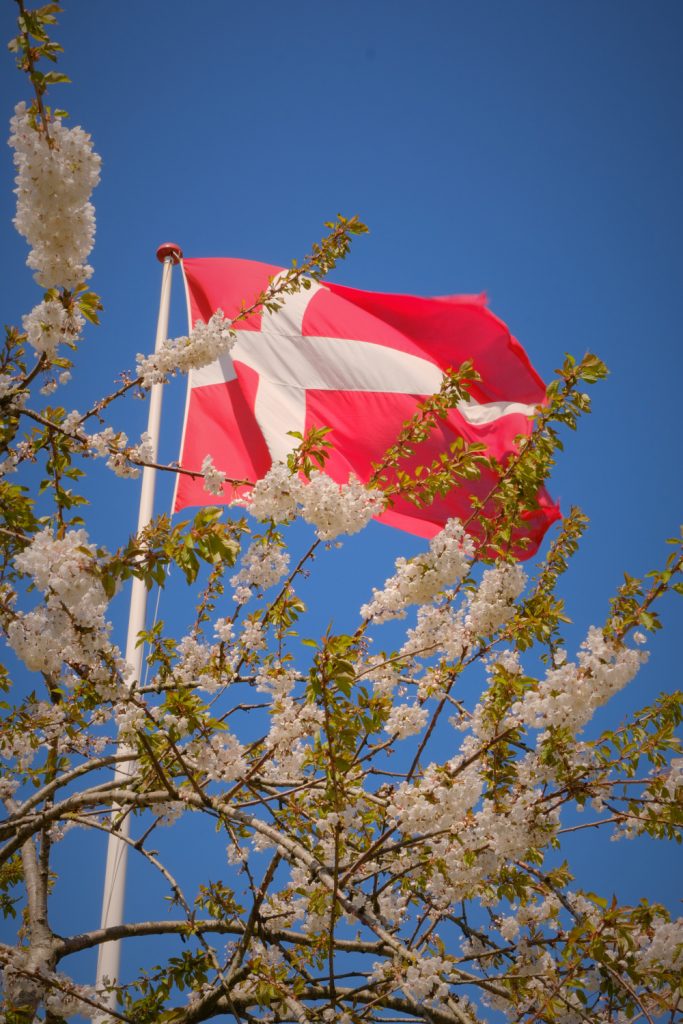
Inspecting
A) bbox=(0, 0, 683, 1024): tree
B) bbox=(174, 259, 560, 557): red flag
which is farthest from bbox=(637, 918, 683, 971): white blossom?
bbox=(174, 259, 560, 557): red flag

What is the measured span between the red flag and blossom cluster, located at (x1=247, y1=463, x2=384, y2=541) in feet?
8.71

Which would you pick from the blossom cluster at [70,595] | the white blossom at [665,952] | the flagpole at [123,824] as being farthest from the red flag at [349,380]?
the blossom cluster at [70,595]

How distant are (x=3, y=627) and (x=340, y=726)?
1530mm

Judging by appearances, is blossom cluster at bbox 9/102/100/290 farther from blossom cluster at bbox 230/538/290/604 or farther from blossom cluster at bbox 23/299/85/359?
blossom cluster at bbox 230/538/290/604

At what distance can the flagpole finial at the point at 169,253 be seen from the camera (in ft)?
23.7

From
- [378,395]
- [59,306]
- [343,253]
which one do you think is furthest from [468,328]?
[59,306]

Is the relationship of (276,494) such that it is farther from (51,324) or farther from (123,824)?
(123,824)

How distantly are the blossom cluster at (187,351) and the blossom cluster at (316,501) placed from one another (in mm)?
517

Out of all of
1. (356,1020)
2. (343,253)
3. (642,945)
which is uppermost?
(343,253)

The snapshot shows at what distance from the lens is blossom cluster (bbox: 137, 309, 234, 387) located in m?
3.10

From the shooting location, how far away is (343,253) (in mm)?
3680

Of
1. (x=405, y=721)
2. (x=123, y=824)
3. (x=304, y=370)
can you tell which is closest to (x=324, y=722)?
(x=405, y=721)

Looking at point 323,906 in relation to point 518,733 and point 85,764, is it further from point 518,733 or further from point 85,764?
point 85,764

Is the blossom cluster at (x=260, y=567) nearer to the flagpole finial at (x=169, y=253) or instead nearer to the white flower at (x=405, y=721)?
the white flower at (x=405, y=721)
